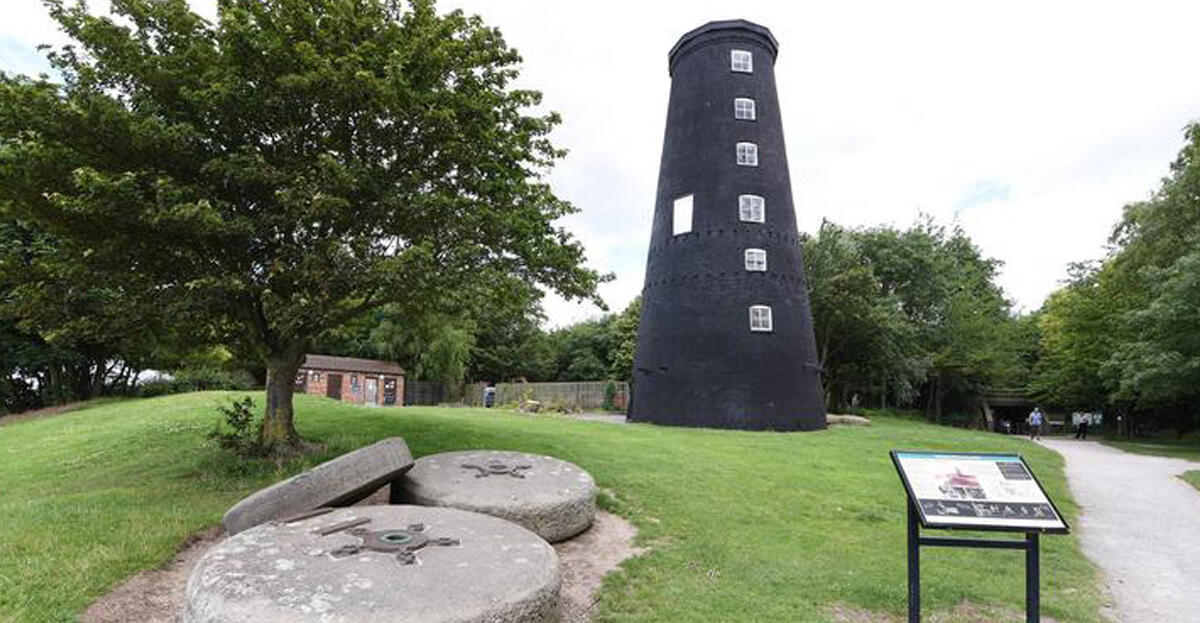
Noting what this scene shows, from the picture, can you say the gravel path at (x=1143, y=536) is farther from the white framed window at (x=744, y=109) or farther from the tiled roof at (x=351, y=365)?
the tiled roof at (x=351, y=365)

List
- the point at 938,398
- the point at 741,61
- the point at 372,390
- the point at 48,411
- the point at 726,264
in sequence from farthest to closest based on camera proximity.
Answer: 1. the point at 938,398
2. the point at 372,390
3. the point at 48,411
4. the point at 741,61
5. the point at 726,264

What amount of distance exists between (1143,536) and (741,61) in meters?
17.7

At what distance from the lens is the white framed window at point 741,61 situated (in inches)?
875

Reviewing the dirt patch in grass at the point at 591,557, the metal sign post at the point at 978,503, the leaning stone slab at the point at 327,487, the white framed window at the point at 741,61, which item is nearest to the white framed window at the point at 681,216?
the white framed window at the point at 741,61

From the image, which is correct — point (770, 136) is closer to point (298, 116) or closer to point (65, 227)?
point (298, 116)

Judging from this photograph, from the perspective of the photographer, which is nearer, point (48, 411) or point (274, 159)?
point (274, 159)

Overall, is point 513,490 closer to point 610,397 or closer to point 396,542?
point 396,542

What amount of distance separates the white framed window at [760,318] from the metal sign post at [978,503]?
49.9ft

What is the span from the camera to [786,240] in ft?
71.4

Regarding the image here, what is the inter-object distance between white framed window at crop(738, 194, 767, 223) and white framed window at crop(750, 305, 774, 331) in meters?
Answer: 2.81

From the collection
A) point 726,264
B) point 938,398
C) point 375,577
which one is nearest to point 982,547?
point 375,577

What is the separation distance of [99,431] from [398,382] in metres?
23.0

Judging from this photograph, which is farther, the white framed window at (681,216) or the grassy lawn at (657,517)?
the white framed window at (681,216)

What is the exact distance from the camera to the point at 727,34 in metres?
22.3
